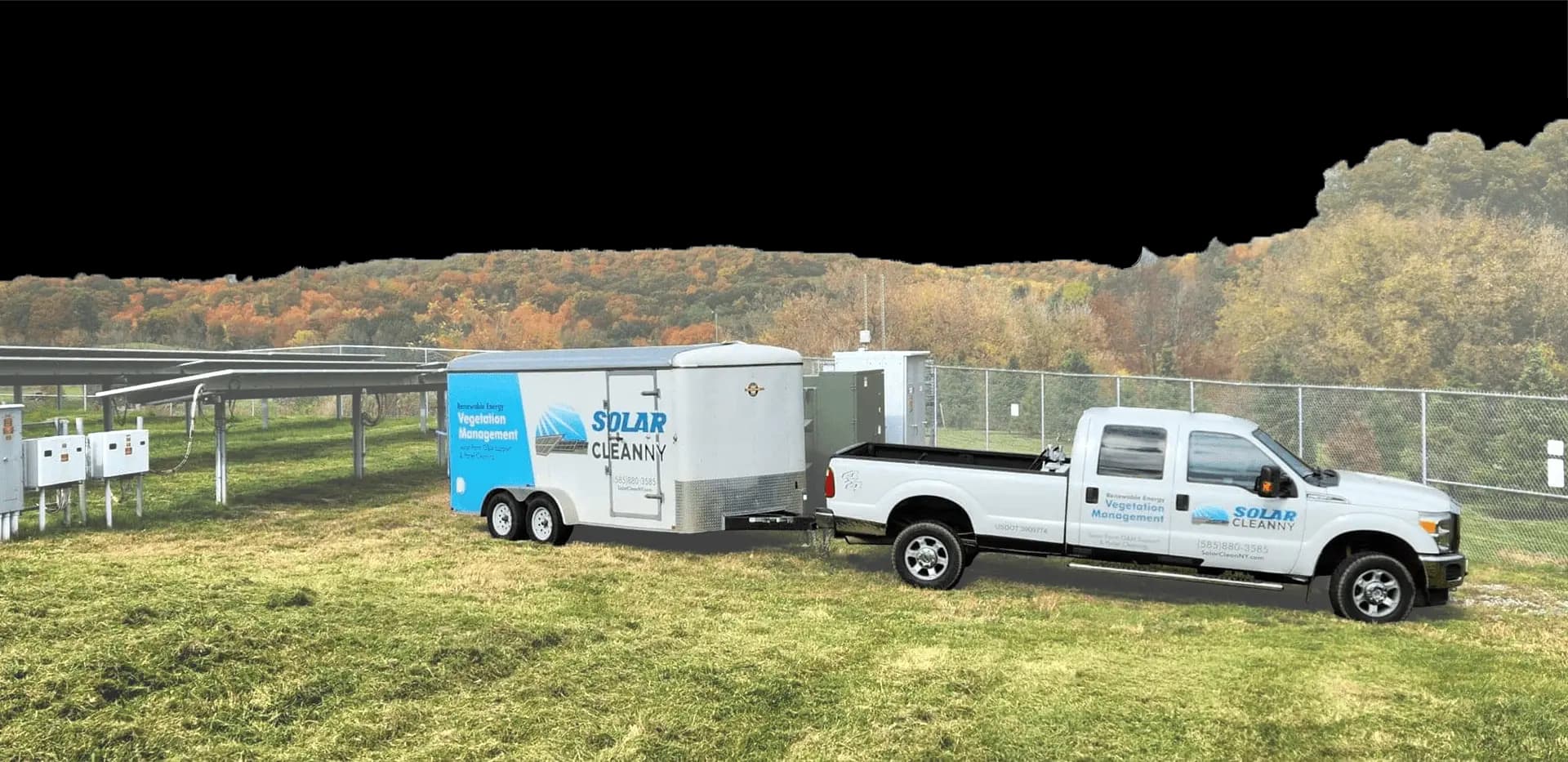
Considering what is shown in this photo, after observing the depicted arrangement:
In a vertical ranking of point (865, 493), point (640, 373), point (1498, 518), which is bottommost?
point (1498, 518)

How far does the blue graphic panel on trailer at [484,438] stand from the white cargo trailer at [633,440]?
0.02 m

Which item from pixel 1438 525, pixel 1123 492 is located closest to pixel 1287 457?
pixel 1438 525

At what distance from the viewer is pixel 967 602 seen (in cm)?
1273

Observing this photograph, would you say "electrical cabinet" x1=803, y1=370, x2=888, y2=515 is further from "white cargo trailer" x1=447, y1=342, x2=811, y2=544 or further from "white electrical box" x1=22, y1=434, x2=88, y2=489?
"white electrical box" x1=22, y1=434, x2=88, y2=489

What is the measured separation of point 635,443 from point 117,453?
8.68 m

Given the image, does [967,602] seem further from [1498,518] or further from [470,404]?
[1498,518]

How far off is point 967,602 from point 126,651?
25.6 ft

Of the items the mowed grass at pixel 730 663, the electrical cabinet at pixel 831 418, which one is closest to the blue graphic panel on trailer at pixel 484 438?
the mowed grass at pixel 730 663

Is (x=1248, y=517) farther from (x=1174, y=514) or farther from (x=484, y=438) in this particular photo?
(x=484, y=438)

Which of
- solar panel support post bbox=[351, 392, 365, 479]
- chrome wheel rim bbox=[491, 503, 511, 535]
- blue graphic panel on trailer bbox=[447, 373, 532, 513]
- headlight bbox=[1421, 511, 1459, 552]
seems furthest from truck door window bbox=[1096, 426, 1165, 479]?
solar panel support post bbox=[351, 392, 365, 479]

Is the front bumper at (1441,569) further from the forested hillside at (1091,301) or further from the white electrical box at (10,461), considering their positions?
the forested hillside at (1091,301)

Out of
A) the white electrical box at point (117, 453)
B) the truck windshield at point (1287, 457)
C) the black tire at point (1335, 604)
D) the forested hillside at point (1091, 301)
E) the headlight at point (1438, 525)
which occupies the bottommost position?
the black tire at point (1335, 604)

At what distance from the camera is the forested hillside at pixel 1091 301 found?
41.6 meters

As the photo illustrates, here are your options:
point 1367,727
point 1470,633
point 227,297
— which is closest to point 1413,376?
point 1470,633
